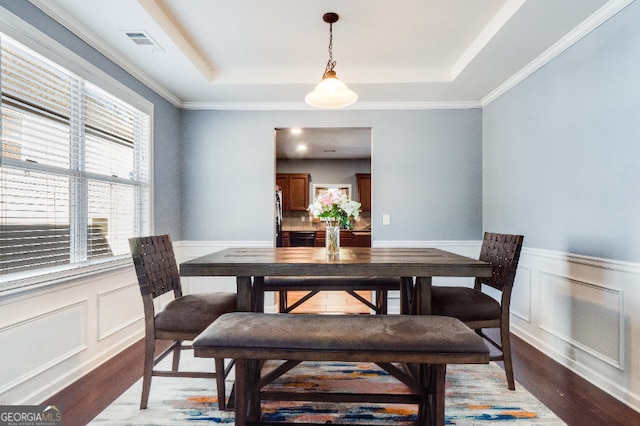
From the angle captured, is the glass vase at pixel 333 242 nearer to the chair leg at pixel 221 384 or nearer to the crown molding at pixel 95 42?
the chair leg at pixel 221 384

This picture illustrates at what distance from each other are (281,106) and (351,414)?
10.8ft

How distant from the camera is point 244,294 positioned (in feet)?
7.12

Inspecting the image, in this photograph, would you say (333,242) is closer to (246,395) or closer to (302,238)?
(246,395)

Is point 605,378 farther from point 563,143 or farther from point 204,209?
point 204,209

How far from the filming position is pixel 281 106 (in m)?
4.24

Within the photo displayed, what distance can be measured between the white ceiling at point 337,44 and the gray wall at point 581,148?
20 cm

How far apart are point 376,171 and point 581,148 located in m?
2.02

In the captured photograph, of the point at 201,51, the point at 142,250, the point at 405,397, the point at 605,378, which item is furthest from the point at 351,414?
the point at 201,51

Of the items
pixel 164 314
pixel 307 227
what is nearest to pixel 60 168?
pixel 164 314

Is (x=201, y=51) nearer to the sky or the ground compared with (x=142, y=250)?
nearer to the sky

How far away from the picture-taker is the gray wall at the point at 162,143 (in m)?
2.72

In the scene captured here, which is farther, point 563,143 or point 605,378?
point 563,143

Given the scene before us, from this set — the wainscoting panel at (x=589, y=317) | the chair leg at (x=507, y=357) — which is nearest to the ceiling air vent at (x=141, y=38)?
the chair leg at (x=507, y=357)

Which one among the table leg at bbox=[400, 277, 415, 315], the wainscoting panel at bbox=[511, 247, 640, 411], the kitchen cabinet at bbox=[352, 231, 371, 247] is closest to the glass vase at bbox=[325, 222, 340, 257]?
the table leg at bbox=[400, 277, 415, 315]
